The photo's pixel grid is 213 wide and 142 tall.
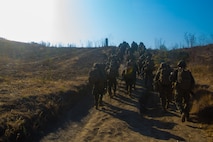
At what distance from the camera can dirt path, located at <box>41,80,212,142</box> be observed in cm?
1523

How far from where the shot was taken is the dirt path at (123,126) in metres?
15.2

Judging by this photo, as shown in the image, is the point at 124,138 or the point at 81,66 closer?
the point at 124,138

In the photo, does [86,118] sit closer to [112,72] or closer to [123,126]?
[123,126]

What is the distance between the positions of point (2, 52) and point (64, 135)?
5012 centimetres

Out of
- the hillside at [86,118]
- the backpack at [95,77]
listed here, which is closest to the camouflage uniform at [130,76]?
the hillside at [86,118]

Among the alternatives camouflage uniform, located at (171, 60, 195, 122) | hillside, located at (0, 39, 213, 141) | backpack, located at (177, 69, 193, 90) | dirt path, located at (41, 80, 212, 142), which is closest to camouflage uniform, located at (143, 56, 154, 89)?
hillside, located at (0, 39, 213, 141)

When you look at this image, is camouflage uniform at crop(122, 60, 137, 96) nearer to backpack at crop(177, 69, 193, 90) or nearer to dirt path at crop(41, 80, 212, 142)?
dirt path at crop(41, 80, 212, 142)

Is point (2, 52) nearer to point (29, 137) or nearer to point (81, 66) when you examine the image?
point (81, 66)

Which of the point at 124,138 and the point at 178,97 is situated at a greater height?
the point at 178,97

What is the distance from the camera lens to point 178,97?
18.9 metres

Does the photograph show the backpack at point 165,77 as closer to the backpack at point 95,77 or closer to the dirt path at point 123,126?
the dirt path at point 123,126

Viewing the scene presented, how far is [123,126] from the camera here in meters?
17.5

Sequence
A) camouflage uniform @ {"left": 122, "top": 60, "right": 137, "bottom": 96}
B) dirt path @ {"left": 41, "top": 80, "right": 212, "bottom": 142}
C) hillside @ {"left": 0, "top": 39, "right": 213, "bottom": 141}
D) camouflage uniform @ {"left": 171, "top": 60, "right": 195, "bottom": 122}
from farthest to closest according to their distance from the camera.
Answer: camouflage uniform @ {"left": 122, "top": 60, "right": 137, "bottom": 96}
camouflage uniform @ {"left": 171, "top": 60, "right": 195, "bottom": 122}
dirt path @ {"left": 41, "top": 80, "right": 212, "bottom": 142}
hillside @ {"left": 0, "top": 39, "right": 213, "bottom": 141}

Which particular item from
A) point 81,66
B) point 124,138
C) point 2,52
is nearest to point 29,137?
point 124,138
